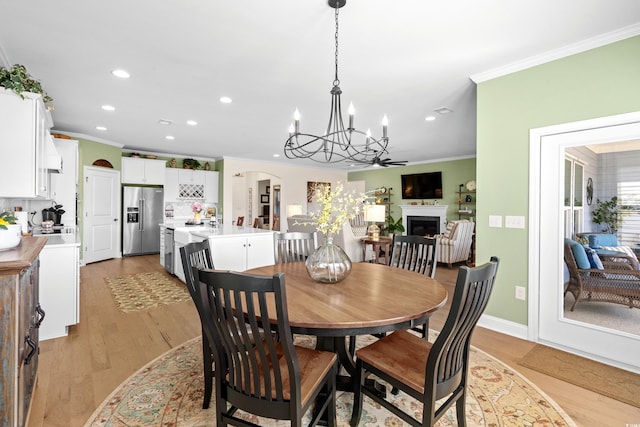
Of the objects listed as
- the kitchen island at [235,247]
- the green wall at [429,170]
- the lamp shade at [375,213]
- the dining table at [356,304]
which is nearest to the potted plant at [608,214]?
the dining table at [356,304]

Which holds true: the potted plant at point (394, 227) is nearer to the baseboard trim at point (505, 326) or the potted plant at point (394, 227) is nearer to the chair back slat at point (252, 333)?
the baseboard trim at point (505, 326)

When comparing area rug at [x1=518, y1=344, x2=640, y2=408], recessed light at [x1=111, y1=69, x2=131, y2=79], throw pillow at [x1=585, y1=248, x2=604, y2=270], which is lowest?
area rug at [x1=518, y1=344, x2=640, y2=408]

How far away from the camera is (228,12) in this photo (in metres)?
2.07

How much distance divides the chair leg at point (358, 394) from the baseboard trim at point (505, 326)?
1943mm

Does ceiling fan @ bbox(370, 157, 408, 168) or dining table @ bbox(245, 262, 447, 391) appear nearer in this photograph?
dining table @ bbox(245, 262, 447, 391)

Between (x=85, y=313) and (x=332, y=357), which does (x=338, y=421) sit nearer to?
(x=332, y=357)

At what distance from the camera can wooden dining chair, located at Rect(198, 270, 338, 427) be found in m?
1.13

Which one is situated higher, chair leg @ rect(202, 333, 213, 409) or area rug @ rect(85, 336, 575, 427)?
chair leg @ rect(202, 333, 213, 409)

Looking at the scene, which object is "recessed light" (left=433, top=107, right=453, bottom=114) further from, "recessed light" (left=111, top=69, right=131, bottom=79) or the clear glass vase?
"recessed light" (left=111, top=69, right=131, bottom=79)

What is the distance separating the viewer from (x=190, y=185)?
7.76 meters

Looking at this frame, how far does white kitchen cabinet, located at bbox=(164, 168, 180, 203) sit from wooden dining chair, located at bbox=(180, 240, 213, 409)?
19.9 ft

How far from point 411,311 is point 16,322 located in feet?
5.70

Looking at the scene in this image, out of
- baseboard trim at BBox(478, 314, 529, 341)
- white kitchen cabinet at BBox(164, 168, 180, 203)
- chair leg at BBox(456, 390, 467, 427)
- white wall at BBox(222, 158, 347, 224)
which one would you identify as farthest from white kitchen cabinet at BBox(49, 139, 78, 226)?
baseboard trim at BBox(478, 314, 529, 341)

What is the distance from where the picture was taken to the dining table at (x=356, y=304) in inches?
51.9
